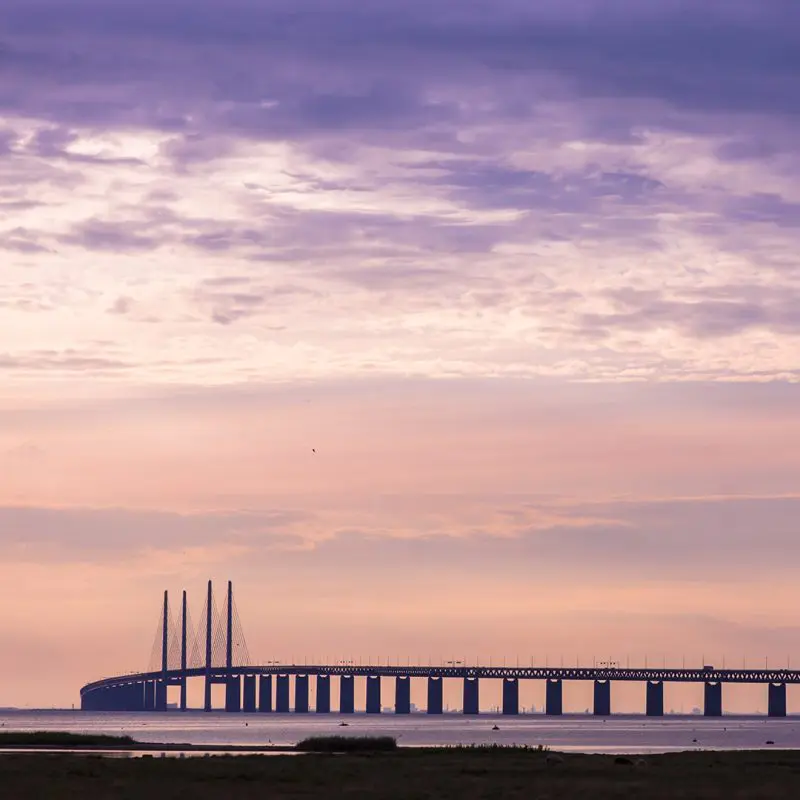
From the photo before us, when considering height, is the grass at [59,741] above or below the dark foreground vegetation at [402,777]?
below

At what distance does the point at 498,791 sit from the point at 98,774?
64.4 ft

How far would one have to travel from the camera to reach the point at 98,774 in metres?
83.8

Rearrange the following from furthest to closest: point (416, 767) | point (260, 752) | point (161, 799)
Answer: point (260, 752) < point (416, 767) < point (161, 799)

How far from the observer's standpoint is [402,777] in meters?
84.4

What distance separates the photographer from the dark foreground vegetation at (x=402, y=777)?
2901 inches

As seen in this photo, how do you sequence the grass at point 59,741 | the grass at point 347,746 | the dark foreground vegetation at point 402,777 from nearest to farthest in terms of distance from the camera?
the dark foreground vegetation at point 402,777, the grass at point 347,746, the grass at point 59,741

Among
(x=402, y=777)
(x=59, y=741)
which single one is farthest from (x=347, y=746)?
(x=402, y=777)

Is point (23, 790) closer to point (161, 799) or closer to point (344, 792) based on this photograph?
point (161, 799)

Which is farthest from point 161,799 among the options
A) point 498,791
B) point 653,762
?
point 653,762

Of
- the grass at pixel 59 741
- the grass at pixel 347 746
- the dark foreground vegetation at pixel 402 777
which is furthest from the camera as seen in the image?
the grass at pixel 59 741

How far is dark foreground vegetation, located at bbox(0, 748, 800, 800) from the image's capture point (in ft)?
242

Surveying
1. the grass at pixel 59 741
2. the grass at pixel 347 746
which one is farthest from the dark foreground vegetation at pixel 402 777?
the grass at pixel 59 741

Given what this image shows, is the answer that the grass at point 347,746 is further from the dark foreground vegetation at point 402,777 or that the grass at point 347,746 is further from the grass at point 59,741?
the grass at point 59,741

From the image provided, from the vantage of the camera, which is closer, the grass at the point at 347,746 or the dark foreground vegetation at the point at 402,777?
the dark foreground vegetation at the point at 402,777
